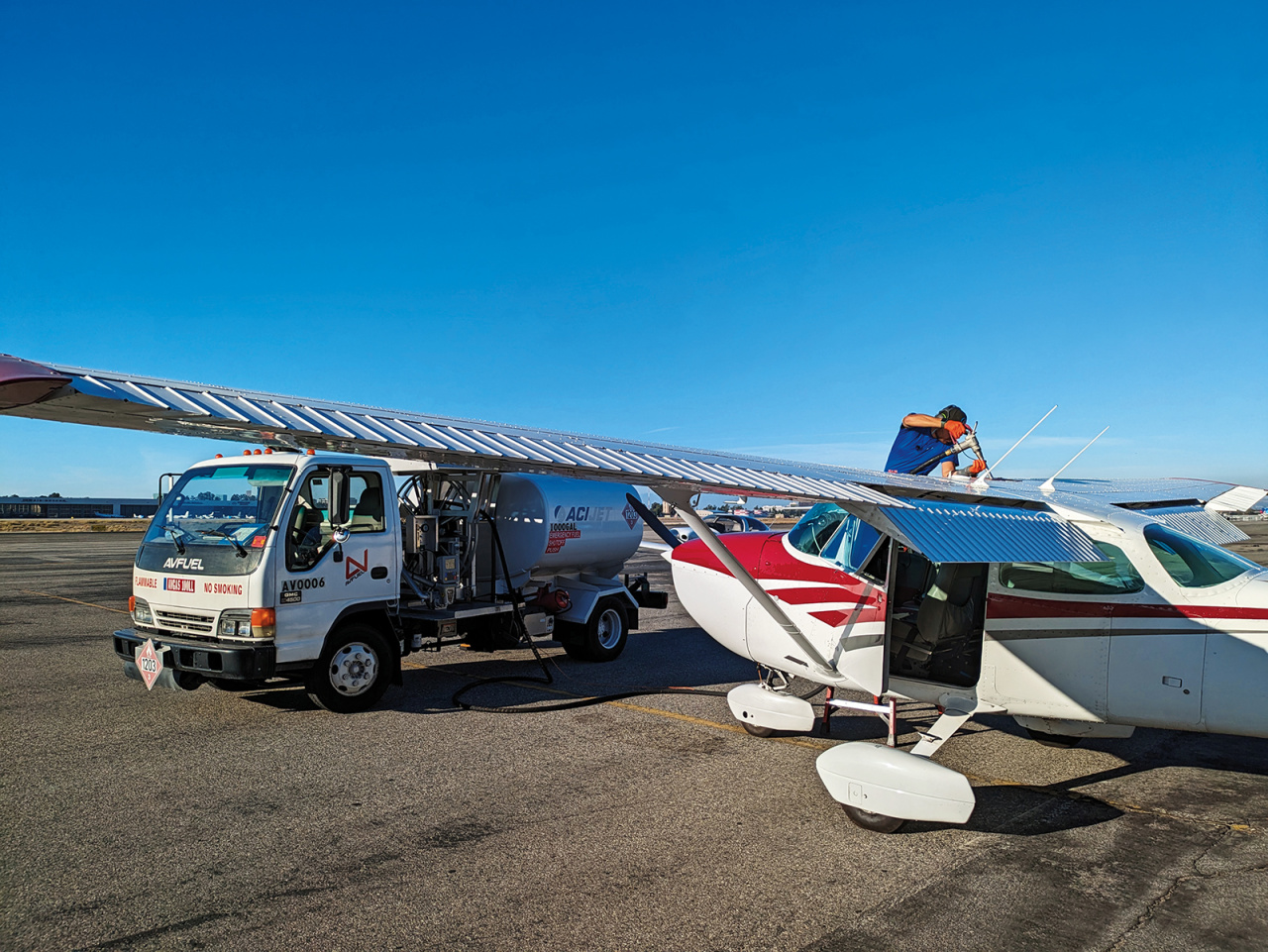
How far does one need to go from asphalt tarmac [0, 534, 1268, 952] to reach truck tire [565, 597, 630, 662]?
8.10 ft

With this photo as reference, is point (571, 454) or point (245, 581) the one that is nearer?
point (571, 454)

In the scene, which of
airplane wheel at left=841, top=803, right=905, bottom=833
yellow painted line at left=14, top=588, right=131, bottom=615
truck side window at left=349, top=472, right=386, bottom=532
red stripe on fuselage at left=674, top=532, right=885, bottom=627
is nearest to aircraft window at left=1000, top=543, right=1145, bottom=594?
red stripe on fuselage at left=674, top=532, right=885, bottom=627

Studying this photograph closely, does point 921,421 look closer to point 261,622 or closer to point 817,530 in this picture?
point 817,530

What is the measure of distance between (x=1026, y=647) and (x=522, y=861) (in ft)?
12.2

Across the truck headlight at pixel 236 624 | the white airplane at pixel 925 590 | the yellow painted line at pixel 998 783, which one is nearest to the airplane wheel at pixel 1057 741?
the white airplane at pixel 925 590

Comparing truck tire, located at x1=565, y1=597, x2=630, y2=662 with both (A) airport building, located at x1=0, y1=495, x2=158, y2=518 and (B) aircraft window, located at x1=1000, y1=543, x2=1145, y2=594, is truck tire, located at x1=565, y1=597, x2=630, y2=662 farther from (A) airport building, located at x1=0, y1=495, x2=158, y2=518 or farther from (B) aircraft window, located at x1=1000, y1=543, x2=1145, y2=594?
(A) airport building, located at x1=0, y1=495, x2=158, y2=518

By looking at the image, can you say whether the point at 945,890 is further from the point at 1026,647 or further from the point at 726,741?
the point at 726,741

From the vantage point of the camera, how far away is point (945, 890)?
3.95 metres

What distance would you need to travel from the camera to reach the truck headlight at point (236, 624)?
6.56 metres

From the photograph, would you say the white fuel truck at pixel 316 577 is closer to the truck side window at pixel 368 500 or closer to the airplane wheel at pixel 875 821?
the truck side window at pixel 368 500

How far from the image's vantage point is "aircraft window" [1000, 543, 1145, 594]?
5.39 m

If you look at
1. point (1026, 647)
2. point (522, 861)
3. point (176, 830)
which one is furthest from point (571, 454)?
point (1026, 647)

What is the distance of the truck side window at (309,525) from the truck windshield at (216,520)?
192mm

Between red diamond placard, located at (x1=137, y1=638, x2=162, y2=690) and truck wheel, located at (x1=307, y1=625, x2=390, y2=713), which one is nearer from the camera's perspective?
red diamond placard, located at (x1=137, y1=638, x2=162, y2=690)
